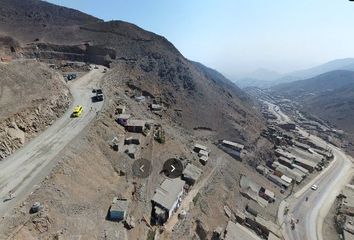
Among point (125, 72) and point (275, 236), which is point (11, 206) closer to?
point (275, 236)

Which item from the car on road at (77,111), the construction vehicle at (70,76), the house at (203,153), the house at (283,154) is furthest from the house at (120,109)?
the house at (283,154)

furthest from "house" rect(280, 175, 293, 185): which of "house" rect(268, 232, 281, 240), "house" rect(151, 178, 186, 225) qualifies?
"house" rect(151, 178, 186, 225)

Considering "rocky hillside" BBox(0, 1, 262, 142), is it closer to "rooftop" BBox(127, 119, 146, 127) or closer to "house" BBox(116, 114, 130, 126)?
"rooftop" BBox(127, 119, 146, 127)

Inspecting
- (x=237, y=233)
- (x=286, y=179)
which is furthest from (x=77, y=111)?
(x=286, y=179)

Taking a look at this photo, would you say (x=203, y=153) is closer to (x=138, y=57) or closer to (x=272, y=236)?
(x=272, y=236)

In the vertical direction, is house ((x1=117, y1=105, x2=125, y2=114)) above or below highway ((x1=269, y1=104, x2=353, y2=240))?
above

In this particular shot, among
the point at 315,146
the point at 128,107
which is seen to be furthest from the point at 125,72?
the point at 315,146

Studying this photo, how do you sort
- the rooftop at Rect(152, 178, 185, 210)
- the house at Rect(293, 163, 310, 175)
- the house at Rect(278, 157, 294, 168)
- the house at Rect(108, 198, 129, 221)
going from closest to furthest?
the house at Rect(108, 198, 129, 221), the rooftop at Rect(152, 178, 185, 210), the house at Rect(293, 163, 310, 175), the house at Rect(278, 157, 294, 168)

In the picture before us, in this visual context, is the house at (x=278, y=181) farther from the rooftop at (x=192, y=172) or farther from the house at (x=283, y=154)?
the rooftop at (x=192, y=172)
